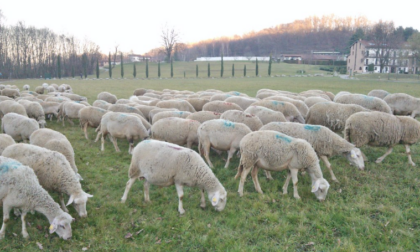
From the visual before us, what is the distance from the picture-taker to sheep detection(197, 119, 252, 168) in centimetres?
720

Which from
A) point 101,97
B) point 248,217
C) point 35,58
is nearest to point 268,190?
point 248,217

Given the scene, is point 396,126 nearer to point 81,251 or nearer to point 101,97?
point 81,251

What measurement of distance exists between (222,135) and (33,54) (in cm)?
8392

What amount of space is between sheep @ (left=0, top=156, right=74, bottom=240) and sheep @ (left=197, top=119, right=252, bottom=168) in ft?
12.5

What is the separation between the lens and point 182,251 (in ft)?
13.9

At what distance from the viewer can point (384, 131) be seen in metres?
7.51

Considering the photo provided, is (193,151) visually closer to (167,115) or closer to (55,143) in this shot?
(55,143)

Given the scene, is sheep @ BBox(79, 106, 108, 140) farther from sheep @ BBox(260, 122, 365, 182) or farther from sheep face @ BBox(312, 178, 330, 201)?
sheep face @ BBox(312, 178, 330, 201)

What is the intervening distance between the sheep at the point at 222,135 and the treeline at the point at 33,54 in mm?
63282

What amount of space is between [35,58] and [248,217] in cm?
8594

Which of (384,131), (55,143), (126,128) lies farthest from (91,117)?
(384,131)

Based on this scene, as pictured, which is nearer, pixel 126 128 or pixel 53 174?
pixel 53 174

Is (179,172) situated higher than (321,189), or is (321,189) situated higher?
(179,172)

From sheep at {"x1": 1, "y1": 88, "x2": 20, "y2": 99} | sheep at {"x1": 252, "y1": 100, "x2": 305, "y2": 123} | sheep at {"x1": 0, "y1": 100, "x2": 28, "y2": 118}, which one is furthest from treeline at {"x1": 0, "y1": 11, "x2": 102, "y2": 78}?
sheep at {"x1": 252, "y1": 100, "x2": 305, "y2": 123}
